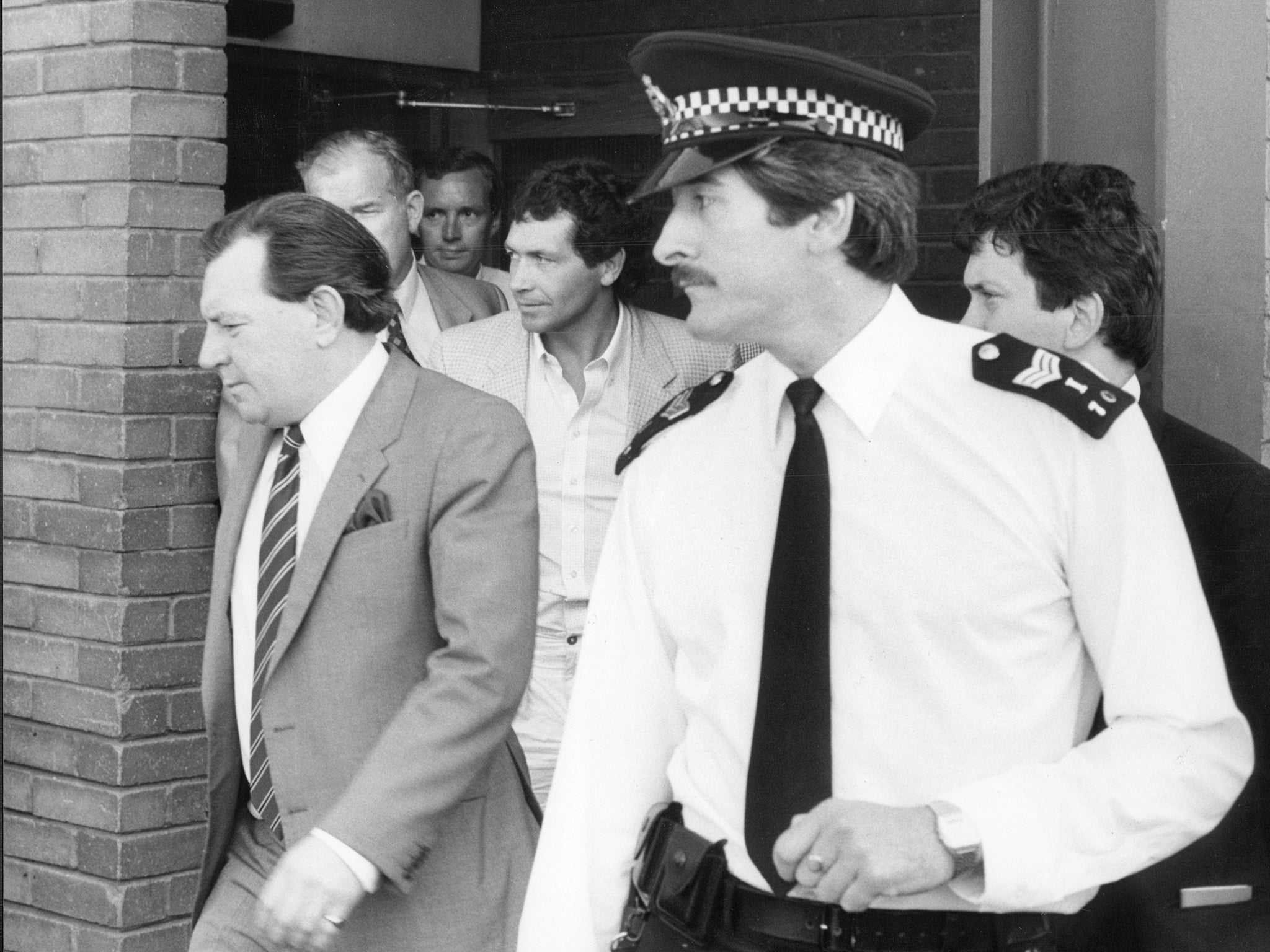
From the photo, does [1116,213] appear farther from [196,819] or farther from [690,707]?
[196,819]

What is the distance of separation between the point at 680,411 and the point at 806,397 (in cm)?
22

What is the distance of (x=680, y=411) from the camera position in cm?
232

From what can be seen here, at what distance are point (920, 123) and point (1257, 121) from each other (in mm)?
893

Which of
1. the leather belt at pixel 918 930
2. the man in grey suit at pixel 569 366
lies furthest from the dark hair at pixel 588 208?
the leather belt at pixel 918 930

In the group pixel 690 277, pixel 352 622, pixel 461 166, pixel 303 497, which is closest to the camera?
pixel 690 277

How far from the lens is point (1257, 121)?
2914 millimetres

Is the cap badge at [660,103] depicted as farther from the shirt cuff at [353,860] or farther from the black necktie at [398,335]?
the black necktie at [398,335]

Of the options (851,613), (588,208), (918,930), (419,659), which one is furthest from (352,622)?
(588,208)

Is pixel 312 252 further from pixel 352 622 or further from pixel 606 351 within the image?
pixel 606 351

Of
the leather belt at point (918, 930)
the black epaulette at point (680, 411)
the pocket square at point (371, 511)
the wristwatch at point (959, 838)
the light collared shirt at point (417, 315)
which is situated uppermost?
the light collared shirt at point (417, 315)

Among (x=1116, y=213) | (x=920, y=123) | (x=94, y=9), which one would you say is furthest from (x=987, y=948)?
(x=94, y=9)

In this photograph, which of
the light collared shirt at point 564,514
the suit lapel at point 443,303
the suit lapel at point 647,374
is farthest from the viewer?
the suit lapel at point 443,303

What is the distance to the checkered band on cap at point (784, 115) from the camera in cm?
219

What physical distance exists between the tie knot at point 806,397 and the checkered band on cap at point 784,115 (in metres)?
0.30
